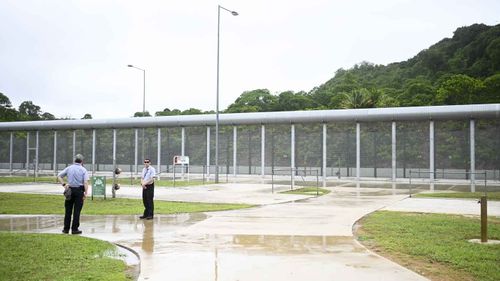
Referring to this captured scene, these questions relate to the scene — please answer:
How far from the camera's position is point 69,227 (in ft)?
35.8

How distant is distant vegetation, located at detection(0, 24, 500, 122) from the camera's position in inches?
1899

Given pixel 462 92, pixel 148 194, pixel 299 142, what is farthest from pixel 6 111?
pixel 148 194

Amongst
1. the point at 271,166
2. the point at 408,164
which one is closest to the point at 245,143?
the point at 271,166

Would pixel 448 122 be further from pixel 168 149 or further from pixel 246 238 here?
pixel 246 238

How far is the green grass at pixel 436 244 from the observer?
7.29m

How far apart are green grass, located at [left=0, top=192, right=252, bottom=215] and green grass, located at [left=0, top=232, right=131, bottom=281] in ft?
16.0

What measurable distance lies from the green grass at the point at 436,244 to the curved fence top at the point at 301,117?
19778mm

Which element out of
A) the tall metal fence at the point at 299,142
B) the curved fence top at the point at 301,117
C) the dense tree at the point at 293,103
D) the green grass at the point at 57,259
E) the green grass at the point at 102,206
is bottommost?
the green grass at the point at 102,206

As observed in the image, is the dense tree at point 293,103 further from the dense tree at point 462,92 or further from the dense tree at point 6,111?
the dense tree at point 6,111

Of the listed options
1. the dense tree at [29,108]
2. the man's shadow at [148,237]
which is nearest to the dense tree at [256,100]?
the dense tree at [29,108]

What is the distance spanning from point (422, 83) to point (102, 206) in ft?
182

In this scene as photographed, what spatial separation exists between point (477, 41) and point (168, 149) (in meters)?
49.4

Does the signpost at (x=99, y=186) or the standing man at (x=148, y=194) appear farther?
the signpost at (x=99, y=186)

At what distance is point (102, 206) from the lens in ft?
54.1
